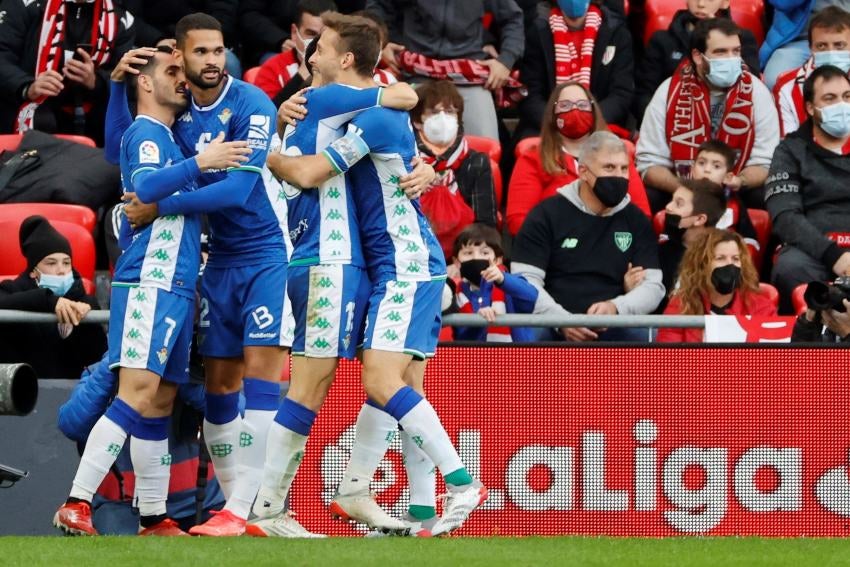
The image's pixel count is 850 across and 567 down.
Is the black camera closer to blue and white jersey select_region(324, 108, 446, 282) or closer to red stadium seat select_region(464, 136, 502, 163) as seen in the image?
blue and white jersey select_region(324, 108, 446, 282)

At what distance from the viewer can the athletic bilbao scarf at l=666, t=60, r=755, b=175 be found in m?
11.7

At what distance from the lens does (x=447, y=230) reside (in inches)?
424

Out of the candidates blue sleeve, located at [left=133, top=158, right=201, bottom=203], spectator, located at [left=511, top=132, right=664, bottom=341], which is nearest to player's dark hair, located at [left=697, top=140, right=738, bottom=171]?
spectator, located at [left=511, top=132, right=664, bottom=341]

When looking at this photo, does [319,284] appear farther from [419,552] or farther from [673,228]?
[673,228]

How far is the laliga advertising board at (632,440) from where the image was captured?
873cm

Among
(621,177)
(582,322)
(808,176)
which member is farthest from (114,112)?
(808,176)

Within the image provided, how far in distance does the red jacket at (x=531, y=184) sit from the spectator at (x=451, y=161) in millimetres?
241

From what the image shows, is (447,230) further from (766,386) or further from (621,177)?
(766,386)

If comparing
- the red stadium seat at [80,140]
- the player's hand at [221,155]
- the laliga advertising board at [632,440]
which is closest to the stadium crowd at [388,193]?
the player's hand at [221,155]

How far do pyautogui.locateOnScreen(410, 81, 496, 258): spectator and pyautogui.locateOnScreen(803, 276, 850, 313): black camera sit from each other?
8.87 feet

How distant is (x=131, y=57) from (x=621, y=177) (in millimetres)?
3417

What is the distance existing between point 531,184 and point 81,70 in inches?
123

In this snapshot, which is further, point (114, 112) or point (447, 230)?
point (447, 230)

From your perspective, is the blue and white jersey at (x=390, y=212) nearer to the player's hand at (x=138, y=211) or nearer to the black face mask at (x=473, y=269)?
the player's hand at (x=138, y=211)
